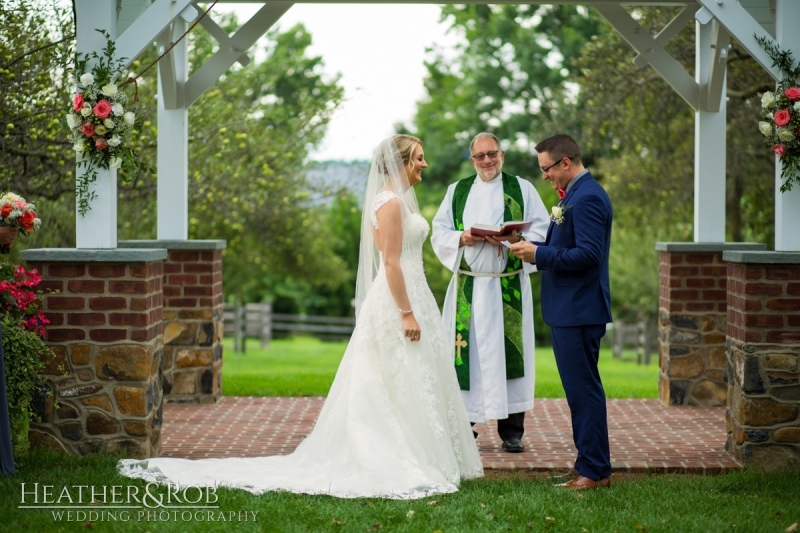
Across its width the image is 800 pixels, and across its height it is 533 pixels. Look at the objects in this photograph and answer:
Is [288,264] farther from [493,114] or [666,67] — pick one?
[666,67]

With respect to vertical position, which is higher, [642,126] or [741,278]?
[642,126]

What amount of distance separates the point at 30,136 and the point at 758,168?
956 cm

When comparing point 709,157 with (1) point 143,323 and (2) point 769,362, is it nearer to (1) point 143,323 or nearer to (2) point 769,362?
(2) point 769,362

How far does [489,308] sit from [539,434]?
113 centimetres

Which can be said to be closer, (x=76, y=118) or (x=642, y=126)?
(x=76, y=118)

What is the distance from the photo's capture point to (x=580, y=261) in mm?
5285

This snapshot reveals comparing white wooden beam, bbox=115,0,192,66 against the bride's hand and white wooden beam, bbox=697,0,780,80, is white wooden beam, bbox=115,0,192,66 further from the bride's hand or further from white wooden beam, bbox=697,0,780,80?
white wooden beam, bbox=697,0,780,80

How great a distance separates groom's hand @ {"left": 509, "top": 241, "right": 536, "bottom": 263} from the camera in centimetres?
551

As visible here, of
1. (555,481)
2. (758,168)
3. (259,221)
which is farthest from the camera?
(259,221)

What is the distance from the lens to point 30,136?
338 inches

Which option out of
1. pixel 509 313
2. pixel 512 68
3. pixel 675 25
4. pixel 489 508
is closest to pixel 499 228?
pixel 509 313

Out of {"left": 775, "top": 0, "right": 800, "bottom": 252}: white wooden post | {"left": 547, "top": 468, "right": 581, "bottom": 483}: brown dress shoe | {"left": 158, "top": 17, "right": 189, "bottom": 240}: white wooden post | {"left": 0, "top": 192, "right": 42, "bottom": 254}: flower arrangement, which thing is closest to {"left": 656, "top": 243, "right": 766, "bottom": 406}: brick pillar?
Result: {"left": 775, "top": 0, "right": 800, "bottom": 252}: white wooden post

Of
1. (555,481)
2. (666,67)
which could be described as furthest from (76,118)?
(666,67)

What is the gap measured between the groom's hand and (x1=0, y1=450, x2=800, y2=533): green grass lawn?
124cm
